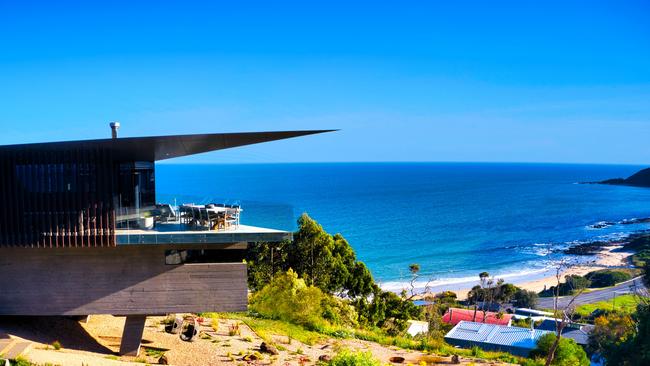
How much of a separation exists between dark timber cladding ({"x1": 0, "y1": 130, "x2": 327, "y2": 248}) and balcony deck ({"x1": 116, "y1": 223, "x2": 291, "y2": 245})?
0.45m

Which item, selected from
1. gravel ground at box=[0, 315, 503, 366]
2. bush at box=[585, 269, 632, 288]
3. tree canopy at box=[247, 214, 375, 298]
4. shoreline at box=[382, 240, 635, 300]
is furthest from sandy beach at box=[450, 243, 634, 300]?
gravel ground at box=[0, 315, 503, 366]

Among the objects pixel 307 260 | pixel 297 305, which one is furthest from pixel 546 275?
pixel 297 305

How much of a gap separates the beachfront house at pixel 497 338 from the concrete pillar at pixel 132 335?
1889cm

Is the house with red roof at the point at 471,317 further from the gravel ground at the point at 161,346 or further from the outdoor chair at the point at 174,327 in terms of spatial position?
the outdoor chair at the point at 174,327

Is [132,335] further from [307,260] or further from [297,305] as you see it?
[307,260]

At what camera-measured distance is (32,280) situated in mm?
13711

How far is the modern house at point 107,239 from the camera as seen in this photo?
516 inches

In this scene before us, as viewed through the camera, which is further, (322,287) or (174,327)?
(322,287)

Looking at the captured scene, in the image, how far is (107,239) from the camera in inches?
518

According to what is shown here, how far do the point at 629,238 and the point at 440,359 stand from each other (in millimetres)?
72003

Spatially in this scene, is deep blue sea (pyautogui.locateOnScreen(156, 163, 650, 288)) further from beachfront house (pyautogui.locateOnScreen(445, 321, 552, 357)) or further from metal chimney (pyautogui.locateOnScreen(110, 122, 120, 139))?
beachfront house (pyautogui.locateOnScreen(445, 321, 552, 357))

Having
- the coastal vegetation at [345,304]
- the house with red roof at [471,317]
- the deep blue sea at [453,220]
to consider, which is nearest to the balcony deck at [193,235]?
the deep blue sea at [453,220]

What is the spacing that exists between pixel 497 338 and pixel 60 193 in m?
24.2

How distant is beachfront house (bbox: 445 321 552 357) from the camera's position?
28.0 metres
